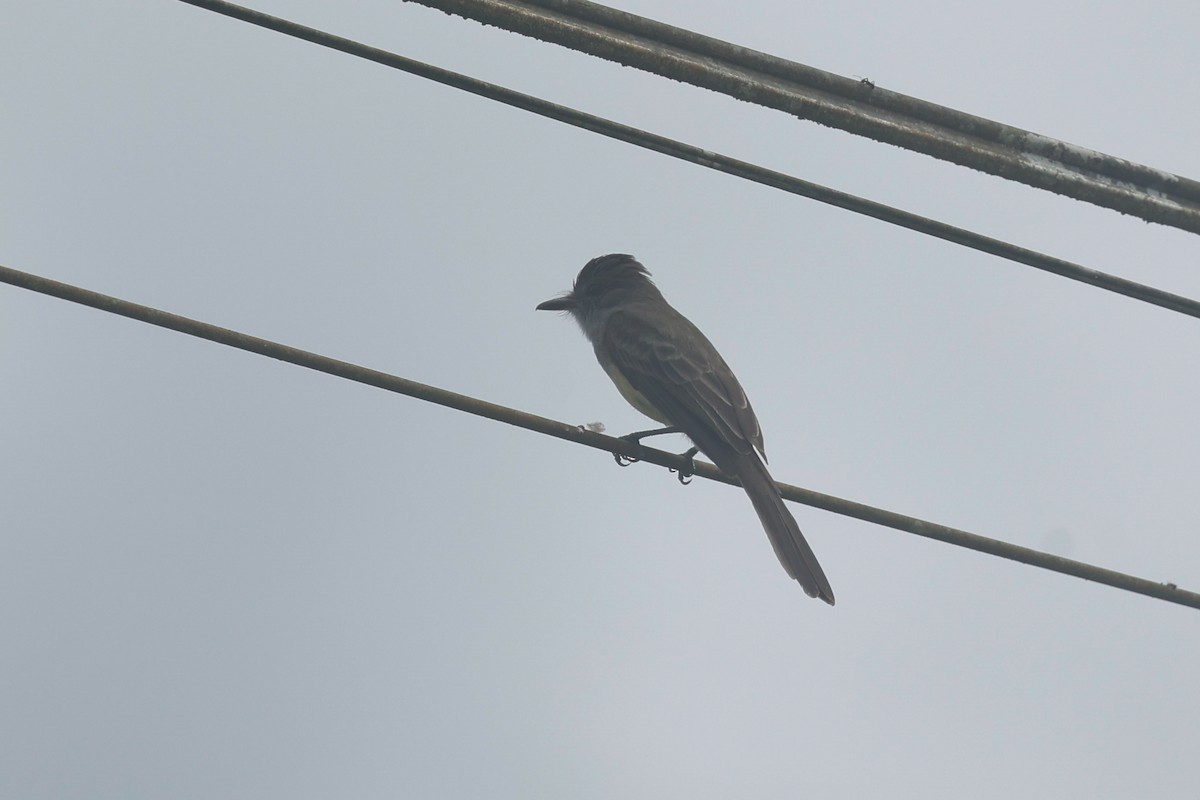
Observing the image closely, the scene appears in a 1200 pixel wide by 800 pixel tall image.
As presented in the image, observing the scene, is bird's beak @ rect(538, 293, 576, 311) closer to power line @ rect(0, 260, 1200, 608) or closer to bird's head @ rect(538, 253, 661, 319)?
bird's head @ rect(538, 253, 661, 319)

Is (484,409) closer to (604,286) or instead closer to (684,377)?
(684,377)

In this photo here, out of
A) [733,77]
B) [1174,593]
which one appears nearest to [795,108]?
[733,77]

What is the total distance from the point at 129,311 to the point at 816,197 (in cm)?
296

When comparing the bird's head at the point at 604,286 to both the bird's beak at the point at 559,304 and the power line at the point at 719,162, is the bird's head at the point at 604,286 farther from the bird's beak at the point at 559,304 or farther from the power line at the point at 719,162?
the power line at the point at 719,162

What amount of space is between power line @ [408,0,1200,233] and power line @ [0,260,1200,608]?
1587 millimetres

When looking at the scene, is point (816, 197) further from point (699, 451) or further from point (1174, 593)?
point (699, 451)

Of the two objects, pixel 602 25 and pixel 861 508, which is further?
pixel 861 508

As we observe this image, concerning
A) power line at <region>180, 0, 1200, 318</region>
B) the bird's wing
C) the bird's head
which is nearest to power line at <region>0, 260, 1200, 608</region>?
power line at <region>180, 0, 1200, 318</region>

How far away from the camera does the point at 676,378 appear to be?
32.1 feet

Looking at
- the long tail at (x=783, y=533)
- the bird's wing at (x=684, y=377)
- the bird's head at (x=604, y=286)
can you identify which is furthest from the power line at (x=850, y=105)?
the bird's head at (x=604, y=286)

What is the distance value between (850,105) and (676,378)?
4107 millimetres

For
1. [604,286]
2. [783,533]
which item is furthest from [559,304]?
[783,533]

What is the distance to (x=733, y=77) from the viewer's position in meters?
5.80

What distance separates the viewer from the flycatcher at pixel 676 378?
841 cm
